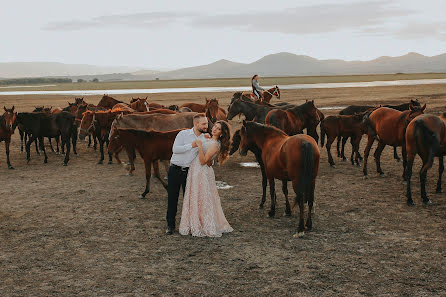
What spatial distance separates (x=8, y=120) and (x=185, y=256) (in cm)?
1044

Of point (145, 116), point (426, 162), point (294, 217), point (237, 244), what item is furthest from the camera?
point (145, 116)

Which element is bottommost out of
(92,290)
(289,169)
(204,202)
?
(92,290)

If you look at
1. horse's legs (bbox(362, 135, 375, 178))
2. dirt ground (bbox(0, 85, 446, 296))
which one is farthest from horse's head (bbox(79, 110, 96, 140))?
horse's legs (bbox(362, 135, 375, 178))

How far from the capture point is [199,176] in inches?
275

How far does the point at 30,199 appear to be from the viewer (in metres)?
10.1

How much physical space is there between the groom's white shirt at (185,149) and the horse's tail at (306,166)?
5.68 feet

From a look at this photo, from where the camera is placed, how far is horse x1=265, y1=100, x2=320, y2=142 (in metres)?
13.3

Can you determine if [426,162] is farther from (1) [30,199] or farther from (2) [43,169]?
(2) [43,169]

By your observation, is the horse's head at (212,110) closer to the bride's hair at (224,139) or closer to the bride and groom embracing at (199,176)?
the bride and groom embracing at (199,176)

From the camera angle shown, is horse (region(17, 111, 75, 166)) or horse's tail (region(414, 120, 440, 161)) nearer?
horse's tail (region(414, 120, 440, 161))

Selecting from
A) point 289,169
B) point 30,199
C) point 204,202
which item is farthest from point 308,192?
point 30,199

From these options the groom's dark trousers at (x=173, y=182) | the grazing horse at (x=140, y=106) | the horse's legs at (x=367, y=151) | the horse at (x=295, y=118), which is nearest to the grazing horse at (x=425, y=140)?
Result: the horse's legs at (x=367, y=151)

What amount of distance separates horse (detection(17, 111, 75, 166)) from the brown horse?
9.14 m

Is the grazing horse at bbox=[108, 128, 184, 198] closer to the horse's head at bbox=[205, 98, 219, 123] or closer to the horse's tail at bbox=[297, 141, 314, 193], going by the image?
the horse's tail at bbox=[297, 141, 314, 193]
